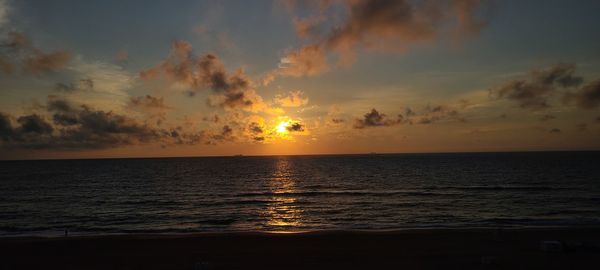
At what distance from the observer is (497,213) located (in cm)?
3569

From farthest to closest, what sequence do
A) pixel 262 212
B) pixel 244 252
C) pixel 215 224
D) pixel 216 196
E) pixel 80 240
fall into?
pixel 216 196, pixel 262 212, pixel 215 224, pixel 80 240, pixel 244 252

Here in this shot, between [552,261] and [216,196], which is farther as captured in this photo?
[216,196]

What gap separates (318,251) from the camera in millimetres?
19656

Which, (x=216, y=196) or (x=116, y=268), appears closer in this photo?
(x=116, y=268)

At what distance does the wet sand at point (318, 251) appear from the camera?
17016 mm

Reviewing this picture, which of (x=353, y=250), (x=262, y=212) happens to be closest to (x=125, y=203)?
Answer: (x=262, y=212)

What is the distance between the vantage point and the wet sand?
55.8 feet

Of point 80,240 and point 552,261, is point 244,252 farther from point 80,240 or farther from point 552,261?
point 552,261

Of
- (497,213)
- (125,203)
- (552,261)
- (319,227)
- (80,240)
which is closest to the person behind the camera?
(552,261)

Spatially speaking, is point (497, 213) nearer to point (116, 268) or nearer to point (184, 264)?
point (184, 264)

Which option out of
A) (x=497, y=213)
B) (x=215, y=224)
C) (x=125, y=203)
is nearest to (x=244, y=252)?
(x=215, y=224)

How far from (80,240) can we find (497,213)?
3499 centimetres

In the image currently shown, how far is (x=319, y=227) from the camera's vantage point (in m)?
30.3

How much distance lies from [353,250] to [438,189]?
41998mm
